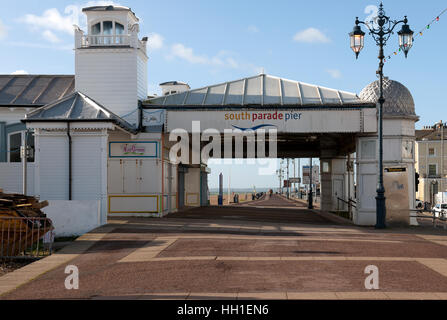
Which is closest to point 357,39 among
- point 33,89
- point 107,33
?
point 107,33

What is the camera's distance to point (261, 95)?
24484 millimetres

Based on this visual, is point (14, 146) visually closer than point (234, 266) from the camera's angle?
No

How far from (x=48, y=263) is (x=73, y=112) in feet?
32.2

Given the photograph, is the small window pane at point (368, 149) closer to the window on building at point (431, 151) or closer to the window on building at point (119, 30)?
the window on building at point (119, 30)

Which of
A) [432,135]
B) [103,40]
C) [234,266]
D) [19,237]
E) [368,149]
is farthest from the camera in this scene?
[432,135]

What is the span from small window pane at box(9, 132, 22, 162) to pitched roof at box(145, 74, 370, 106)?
7.74 meters

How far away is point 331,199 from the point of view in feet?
118

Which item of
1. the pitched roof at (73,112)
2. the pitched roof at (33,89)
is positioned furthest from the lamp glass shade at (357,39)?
the pitched roof at (33,89)

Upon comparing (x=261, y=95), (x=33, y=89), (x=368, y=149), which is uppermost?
(x=33, y=89)

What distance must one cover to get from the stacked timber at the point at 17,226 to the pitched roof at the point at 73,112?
5.42 meters

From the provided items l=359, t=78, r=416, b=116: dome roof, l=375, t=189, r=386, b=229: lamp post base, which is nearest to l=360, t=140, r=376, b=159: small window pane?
l=359, t=78, r=416, b=116: dome roof

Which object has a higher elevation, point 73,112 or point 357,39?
point 357,39

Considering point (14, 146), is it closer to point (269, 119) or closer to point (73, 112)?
point (73, 112)

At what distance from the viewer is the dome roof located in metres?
22.7
